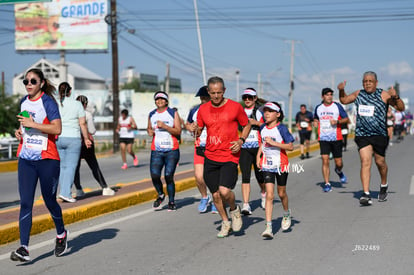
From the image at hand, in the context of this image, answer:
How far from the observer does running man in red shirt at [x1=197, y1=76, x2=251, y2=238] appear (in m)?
7.14

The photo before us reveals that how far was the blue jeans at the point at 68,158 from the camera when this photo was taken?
Result: 9.67 meters

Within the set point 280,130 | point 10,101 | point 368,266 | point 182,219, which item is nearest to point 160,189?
point 182,219

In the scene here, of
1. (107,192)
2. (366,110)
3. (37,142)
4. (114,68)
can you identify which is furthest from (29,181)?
(114,68)

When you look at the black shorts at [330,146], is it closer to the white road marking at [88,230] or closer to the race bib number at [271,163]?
the white road marking at [88,230]

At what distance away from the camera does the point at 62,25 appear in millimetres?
55438

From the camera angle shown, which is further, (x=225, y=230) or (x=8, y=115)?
(x=8, y=115)

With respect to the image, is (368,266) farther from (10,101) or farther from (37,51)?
(37,51)

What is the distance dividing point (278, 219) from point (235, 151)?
1.80 m

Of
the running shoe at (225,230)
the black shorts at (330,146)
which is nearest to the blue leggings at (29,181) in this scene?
the running shoe at (225,230)

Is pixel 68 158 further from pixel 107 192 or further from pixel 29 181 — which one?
pixel 29 181

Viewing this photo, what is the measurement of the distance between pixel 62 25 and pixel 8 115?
14103 mm

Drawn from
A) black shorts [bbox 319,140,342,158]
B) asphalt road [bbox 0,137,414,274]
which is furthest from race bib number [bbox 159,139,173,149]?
black shorts [bbox 319,140,342,158]

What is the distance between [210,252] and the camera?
6.40 m

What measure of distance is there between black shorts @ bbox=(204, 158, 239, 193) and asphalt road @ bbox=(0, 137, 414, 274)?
601 millimetres
